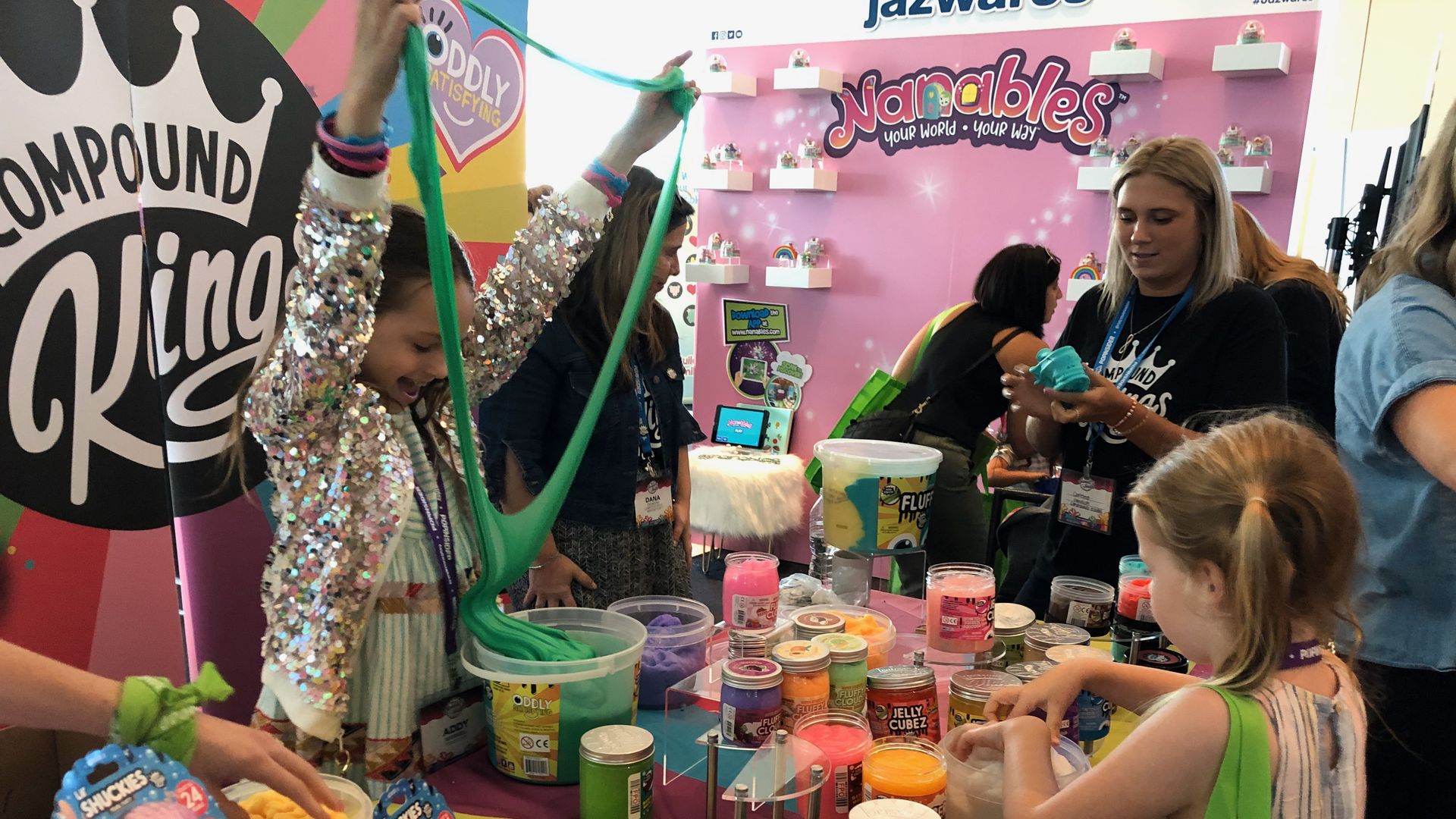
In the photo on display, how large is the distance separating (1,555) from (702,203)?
3.96 m

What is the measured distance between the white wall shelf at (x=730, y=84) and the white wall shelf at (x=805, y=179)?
0.45 meters

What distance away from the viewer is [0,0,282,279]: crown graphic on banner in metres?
1.55

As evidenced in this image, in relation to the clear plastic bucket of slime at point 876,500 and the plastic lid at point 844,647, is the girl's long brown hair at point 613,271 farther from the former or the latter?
the plastic lid at point 844,647

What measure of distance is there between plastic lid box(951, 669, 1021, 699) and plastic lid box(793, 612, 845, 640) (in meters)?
0.19

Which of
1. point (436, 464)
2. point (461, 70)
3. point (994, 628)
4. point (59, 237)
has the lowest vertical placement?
point (994, 628)

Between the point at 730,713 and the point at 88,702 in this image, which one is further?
the point at 730,713

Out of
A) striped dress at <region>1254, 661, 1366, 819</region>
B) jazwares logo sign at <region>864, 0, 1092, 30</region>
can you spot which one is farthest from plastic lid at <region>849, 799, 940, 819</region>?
jazwares logo sign at <region>864, 0, 1092, 30</region>

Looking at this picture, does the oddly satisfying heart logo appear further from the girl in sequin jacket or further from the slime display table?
the slime display table

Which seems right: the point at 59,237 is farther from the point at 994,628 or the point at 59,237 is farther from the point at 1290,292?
the point at 1290,292

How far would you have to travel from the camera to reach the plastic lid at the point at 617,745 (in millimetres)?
1097

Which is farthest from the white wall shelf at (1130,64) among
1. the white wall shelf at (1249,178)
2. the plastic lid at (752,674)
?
the plastic lid at (752,674)

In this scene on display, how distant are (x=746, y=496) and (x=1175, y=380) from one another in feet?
9.50

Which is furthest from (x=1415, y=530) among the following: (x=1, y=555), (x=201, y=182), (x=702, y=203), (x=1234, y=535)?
(x=702, y=203)

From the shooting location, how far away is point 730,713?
45.2 inches
